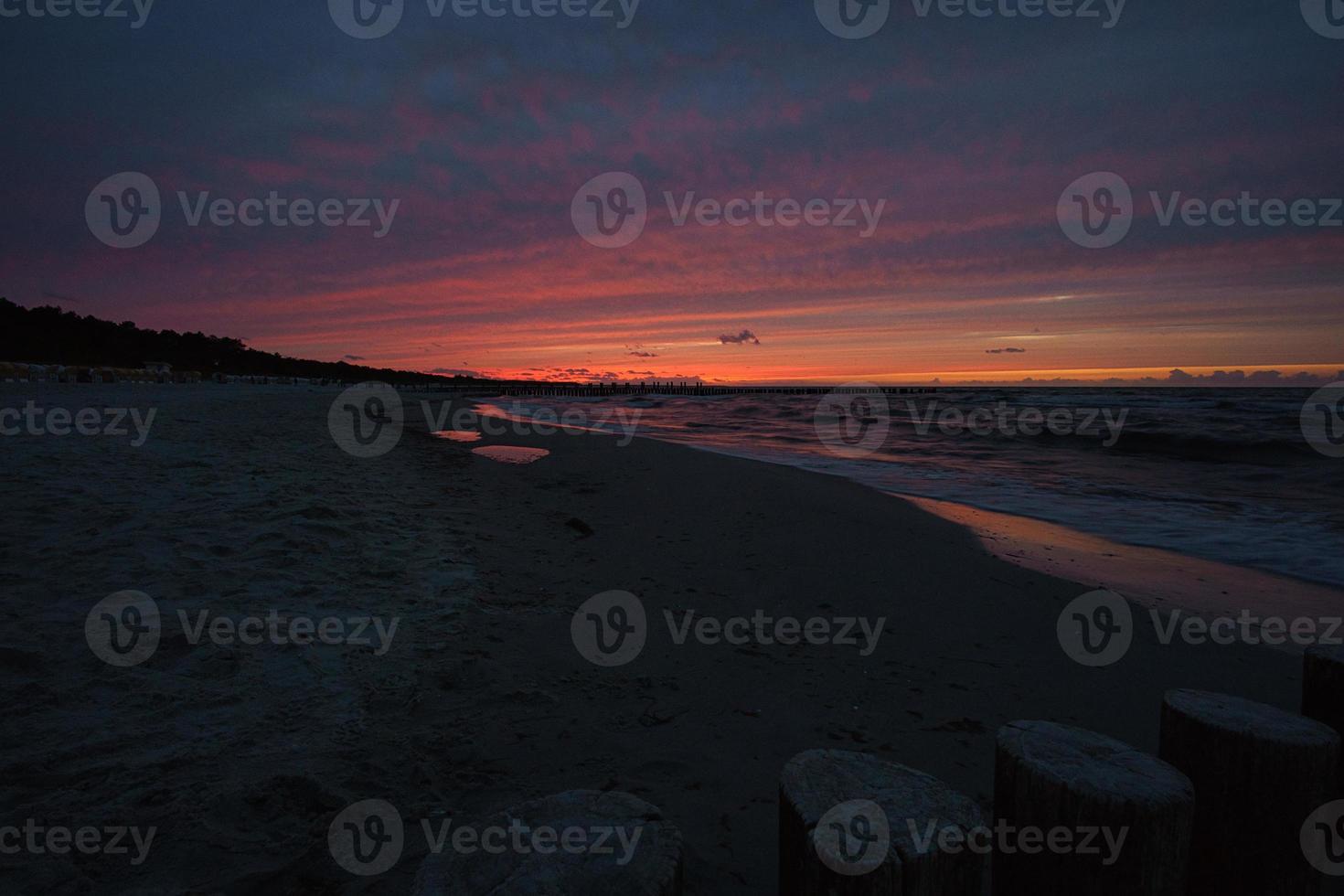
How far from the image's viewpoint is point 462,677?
4207 millimetres

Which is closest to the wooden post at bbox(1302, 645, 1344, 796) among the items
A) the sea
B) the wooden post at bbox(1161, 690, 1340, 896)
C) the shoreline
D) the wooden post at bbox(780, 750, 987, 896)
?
the wooden post at bbox(1161, 690, 1340, 896)

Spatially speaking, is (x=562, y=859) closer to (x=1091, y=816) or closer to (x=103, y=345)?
(x=1091, y=816)

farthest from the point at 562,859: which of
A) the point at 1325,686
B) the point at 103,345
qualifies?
the point at 103,345

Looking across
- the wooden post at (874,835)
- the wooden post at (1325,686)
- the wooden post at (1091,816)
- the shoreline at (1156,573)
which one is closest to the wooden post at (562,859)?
the wooden post at (874,835)

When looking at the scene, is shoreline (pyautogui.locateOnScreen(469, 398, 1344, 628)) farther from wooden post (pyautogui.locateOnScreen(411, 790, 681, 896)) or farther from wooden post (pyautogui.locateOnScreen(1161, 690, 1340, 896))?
wooden post (pyautogui.locateOnScreen(411, 790, 681, 896))

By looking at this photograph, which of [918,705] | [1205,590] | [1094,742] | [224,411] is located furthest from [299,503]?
[224,411]

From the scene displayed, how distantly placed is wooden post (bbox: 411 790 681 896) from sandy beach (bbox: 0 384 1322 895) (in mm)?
1247

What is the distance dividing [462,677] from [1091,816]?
144 inches

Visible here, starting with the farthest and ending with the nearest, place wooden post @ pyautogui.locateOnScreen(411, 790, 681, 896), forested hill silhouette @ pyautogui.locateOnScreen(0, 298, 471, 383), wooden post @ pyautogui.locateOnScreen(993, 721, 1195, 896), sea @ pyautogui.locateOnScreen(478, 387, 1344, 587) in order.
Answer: forested hill silhouette @ pyautogui.locateOnScreen(0, 298, 471, 383) < sea @ pyautogui.locateOnScreen(478, 387, 1344, 587) < wooden post @ pyautogui.locateOnScreen(993, 721, 1195, 896) < wooden post @ pyautogui.locateOnScreen(411, 790, 681, 896)

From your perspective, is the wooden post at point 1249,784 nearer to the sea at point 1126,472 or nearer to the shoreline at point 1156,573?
the shoreline at point 1156,573

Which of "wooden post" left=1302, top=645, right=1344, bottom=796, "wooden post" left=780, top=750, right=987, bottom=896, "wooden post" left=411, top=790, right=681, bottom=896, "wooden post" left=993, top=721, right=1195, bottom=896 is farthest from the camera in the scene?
"wooden post" left=1302, top=645, right=1344, bottom=796

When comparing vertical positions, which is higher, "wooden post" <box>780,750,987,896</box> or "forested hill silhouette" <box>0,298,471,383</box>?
"forested hill silhouette" <box>0,298,471,383</box>

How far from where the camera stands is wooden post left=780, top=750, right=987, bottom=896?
1647 mm

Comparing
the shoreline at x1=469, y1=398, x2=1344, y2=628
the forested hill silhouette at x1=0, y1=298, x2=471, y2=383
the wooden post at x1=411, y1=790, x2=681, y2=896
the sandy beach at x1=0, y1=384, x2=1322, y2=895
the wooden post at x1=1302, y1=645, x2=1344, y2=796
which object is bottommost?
the sandy beach at x1=0, y1=384, x2=1322, y2=895
